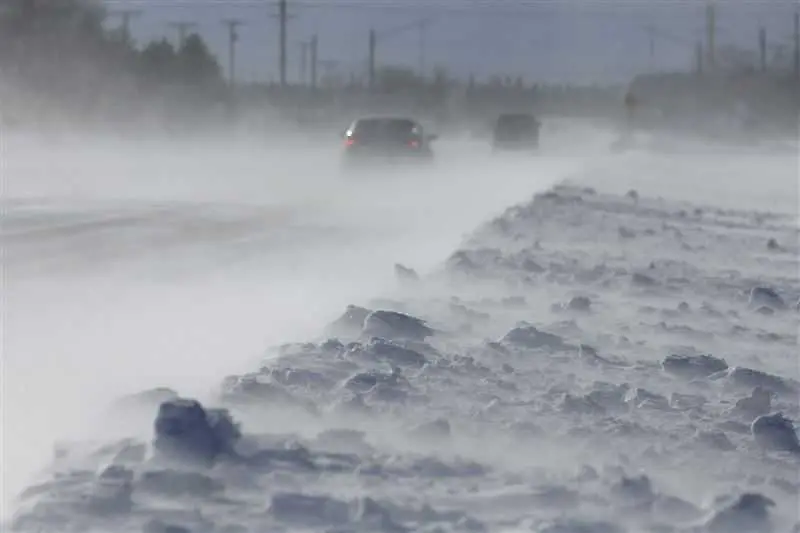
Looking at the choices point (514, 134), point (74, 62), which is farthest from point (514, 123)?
point (74, 62)

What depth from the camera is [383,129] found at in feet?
109

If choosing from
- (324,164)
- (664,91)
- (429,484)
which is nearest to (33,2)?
(324,164)

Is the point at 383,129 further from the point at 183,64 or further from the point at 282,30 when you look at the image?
the point at 183,64

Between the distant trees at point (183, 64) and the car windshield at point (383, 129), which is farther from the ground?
the distant trees at point (183, 64)

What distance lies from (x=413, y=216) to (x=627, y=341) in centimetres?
1330

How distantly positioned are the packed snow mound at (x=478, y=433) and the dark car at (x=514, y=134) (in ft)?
140

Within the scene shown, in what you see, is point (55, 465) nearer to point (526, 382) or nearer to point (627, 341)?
point (526, 382)

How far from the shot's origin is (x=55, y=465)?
6031 mm

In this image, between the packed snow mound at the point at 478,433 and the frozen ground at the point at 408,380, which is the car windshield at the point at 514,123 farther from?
the packed snow mound at the point at 478,433

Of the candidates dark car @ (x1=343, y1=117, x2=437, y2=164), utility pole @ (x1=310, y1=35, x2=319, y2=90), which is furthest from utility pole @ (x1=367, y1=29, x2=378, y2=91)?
dark car @ (x1=343, y1=117, x2=437, y2=164)

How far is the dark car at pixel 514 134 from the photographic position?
178 ft

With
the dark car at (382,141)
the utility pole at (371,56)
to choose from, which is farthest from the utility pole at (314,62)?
the dark car at (382,141)

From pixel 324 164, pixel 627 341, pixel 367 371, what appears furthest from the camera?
pixel 324 164

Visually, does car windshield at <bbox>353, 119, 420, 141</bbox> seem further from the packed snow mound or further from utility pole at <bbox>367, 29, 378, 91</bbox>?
utility pole at <bbox>367, 29, 378, 91</bbox>
